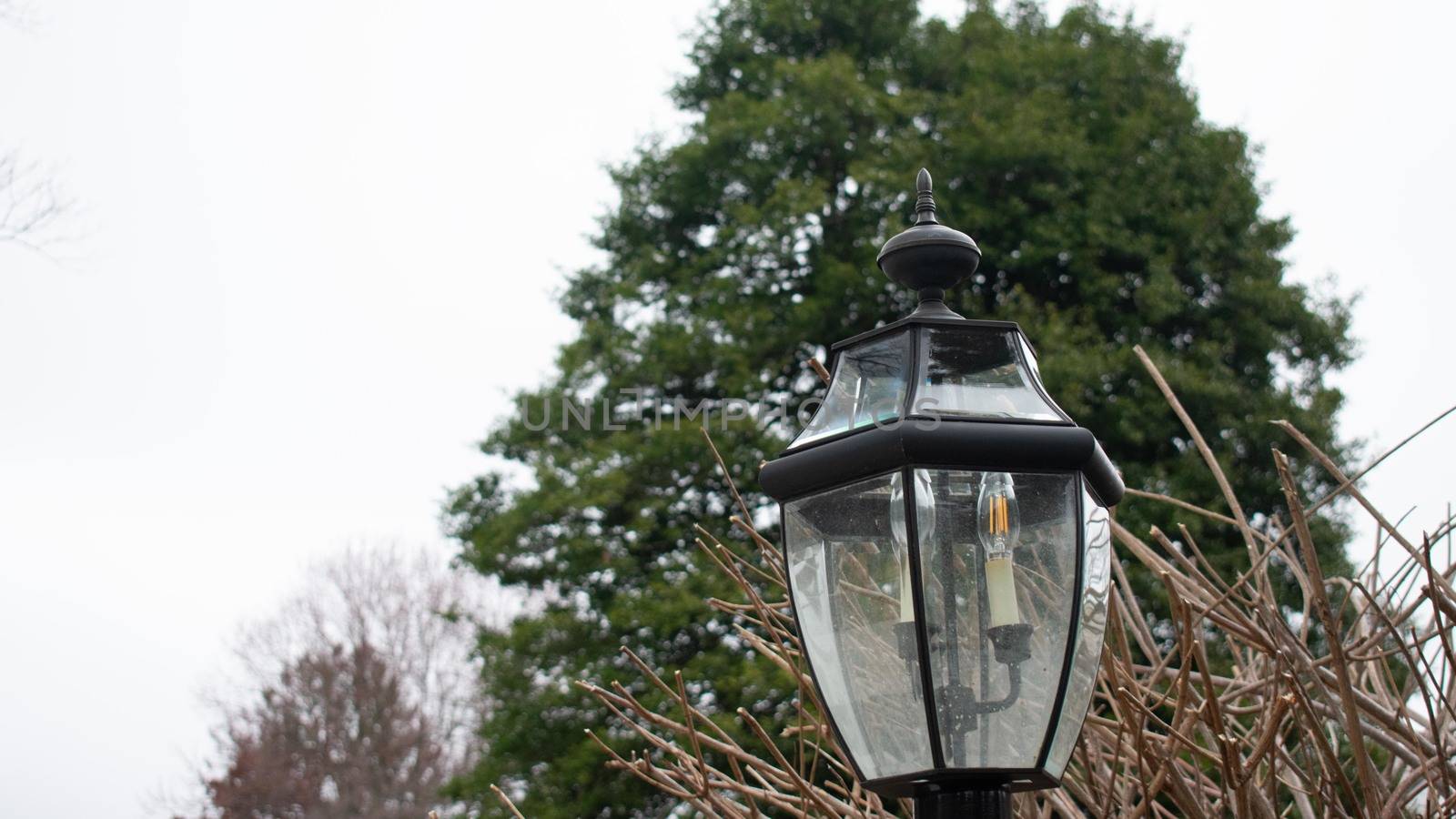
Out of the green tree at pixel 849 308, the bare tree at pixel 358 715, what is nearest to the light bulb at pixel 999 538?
the green tree at pixel 849 308

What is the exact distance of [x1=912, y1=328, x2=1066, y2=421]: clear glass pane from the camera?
5.13ft

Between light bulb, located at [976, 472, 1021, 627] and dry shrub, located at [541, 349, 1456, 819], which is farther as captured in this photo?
dry shrub, located at [541, 349, 1456, 819]

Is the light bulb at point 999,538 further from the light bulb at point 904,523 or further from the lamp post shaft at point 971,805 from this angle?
the lamp post shaft at point 971,805

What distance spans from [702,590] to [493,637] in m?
2.05

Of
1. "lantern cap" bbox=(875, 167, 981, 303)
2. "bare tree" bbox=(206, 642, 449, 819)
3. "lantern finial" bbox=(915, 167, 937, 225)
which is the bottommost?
"lantern cap" bbox=(875, 167, 981, 303)

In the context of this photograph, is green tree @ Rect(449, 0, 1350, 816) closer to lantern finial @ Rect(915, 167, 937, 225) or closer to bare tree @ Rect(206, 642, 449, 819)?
lantern finial @ Rect(915, 167, 937, 225)

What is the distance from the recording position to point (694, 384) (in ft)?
34.5

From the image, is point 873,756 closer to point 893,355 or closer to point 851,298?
point 893,355

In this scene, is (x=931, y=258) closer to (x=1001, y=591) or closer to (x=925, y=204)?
(x=925, y=204)

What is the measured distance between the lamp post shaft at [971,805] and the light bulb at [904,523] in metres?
0.21

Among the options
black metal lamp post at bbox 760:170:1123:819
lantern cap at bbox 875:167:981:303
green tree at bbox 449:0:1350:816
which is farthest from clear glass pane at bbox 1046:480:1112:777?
green tree at bbox 449:0:1350:816

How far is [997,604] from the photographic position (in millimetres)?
Result: 1459

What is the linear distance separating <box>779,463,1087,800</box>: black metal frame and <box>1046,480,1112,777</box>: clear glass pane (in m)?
0.01

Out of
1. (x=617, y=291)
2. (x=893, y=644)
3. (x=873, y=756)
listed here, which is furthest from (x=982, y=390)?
(x=617, y=291)
